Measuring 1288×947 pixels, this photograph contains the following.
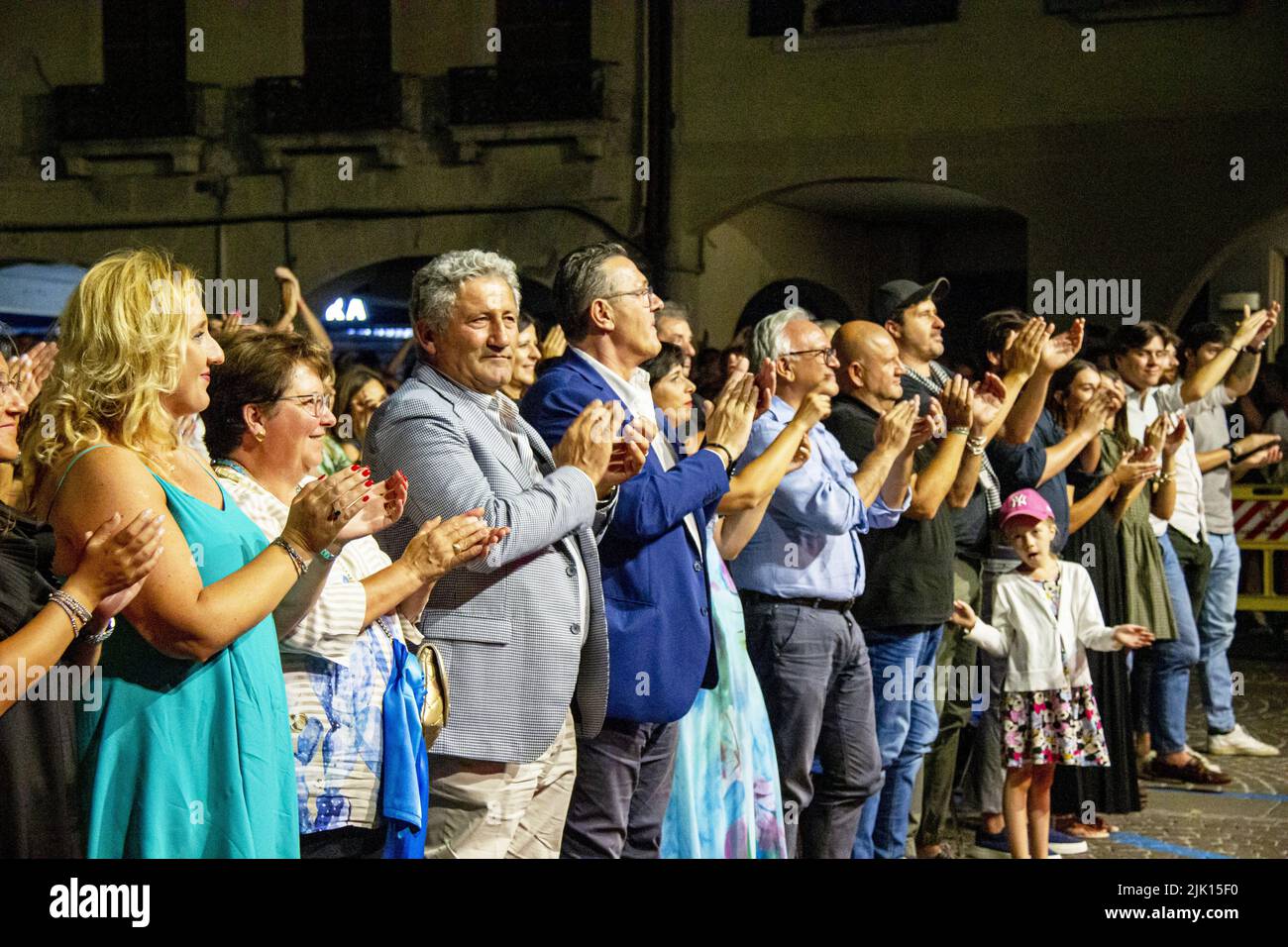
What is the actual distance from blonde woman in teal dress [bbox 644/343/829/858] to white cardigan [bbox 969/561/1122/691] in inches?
45.6

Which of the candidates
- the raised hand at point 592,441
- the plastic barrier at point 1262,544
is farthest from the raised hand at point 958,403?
the plastic barrier at point 1262,544

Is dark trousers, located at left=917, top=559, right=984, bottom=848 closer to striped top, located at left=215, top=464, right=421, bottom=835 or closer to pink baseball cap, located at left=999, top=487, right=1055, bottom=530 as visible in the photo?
pink baseball cap, located at left=999, top=487, right=1055, bottom=530

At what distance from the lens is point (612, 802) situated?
3.72 meters

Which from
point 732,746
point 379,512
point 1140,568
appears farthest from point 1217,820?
point 379,512

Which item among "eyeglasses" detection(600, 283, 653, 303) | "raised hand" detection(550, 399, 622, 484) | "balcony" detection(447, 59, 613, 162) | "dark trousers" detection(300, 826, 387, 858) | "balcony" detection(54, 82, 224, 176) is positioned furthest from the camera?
"balcony" detection(447, 59, 613, 162)

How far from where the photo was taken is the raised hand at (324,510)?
107 inches

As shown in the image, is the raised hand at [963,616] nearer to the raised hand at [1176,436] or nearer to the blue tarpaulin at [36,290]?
the raised hand at [1176,436]

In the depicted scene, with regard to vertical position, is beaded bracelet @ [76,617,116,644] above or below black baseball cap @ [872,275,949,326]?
below

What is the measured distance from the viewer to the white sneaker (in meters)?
7.28

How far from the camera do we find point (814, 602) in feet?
15.1

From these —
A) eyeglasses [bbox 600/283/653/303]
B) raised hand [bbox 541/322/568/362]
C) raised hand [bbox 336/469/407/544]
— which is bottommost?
raised hand [bbox 336/469/407/544]

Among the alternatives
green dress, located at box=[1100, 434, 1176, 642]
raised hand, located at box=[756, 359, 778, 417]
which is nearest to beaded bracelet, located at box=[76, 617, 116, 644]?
raised hand, located at box=[756, 359, 778, 417]

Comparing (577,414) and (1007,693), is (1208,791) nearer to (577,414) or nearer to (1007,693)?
(1007,693)
